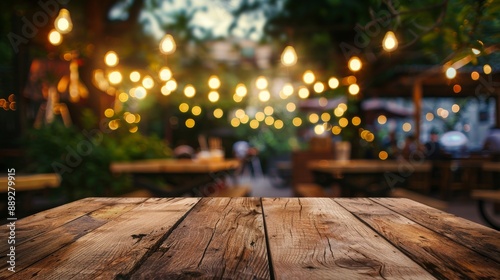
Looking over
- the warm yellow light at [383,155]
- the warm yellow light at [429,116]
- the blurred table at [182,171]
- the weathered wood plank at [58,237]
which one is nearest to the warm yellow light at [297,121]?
the warm yellow light at [429,116]

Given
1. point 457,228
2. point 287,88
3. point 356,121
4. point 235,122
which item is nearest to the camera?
point 457,228

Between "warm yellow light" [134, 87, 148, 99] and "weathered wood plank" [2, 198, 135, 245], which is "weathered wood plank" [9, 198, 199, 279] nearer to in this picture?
"weathered wood plank" [2, 198, 135, 245]

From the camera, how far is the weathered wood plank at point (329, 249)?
90cm

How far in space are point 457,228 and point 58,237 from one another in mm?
1191

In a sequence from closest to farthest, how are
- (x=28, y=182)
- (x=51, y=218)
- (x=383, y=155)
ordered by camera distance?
(x=51, y=218) < (x=28, y=182) < (x=383, y=155)

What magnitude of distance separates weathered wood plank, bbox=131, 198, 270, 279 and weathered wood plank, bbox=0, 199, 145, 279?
0.88 ft

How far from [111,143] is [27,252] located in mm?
5745

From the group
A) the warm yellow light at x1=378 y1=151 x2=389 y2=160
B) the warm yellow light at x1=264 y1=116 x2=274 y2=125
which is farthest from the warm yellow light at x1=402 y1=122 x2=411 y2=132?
the warm yellow light at x1=378 y1=151 x2=389 y2=160

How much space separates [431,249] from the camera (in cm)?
110

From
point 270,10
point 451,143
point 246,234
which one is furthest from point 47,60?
point 451,143

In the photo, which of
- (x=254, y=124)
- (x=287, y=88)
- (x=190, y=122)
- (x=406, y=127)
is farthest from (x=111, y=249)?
(x=406, y=127)

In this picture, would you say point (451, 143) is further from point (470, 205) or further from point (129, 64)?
point (129, 64)

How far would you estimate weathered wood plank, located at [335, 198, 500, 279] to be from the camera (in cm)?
92

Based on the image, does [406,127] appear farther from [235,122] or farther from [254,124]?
[235,122]
